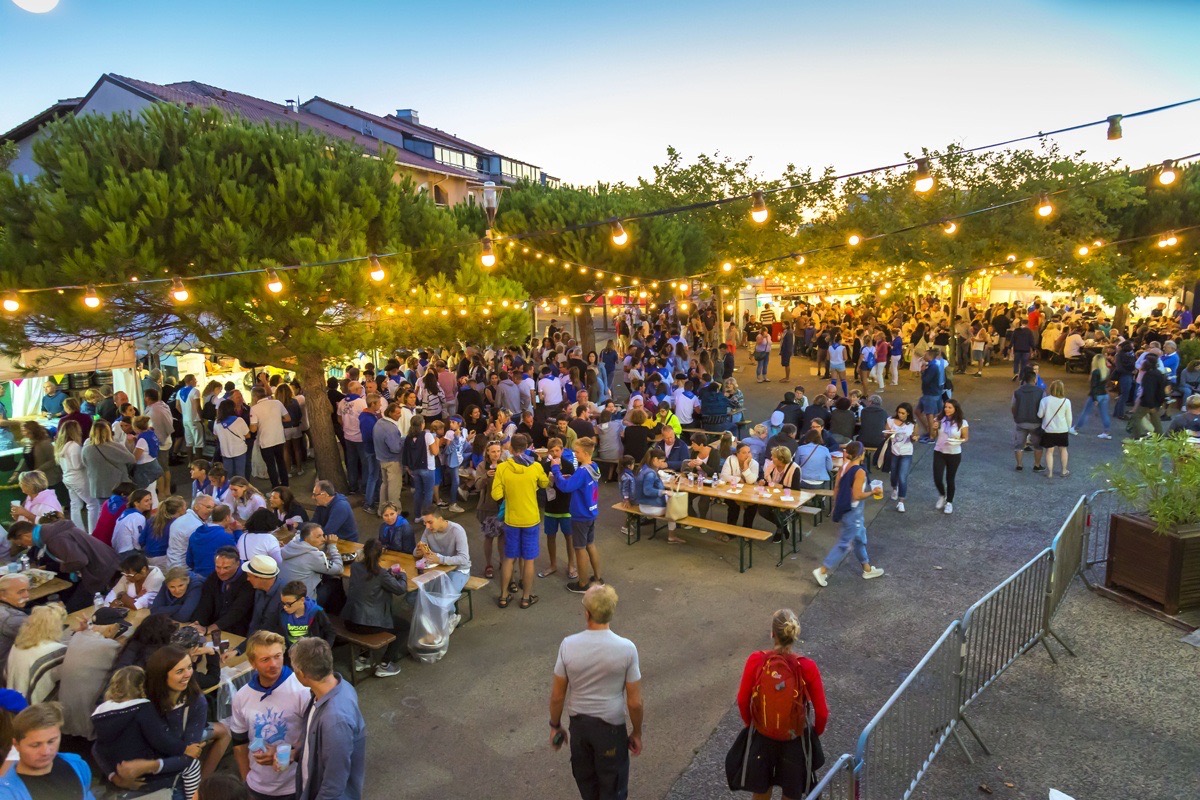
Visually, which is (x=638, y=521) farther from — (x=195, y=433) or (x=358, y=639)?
(x=195, y=433)

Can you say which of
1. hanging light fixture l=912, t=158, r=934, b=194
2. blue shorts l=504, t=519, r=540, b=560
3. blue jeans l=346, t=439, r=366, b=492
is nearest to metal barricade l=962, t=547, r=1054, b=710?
hanging light fixture l=912, t=158, r=934, b=194

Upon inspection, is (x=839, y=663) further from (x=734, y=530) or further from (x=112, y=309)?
(x=112, y=309)

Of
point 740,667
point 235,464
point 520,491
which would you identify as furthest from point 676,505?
point 235,464

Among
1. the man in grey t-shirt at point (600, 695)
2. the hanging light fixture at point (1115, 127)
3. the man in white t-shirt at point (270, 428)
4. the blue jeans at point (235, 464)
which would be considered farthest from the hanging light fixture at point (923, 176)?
the blue jeans at point (235, 464)

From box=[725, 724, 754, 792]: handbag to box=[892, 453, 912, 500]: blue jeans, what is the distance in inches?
268

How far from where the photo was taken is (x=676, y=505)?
8.81 meters

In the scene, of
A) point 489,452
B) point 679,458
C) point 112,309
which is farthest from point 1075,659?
point 112,309

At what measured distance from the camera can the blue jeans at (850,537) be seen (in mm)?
7664

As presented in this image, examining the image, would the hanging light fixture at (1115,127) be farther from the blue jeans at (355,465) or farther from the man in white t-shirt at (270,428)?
the man in white t-shirt at (270,428)

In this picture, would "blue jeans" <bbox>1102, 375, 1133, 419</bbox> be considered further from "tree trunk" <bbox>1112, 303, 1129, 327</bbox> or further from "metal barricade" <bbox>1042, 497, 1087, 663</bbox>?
"tree trunk" <bbox>1112, 303, 1129, 327</bbox>

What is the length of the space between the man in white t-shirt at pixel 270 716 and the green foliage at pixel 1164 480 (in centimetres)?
725

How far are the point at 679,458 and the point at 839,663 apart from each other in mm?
4224

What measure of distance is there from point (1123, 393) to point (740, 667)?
12198 millimetres

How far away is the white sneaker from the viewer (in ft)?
20.7
